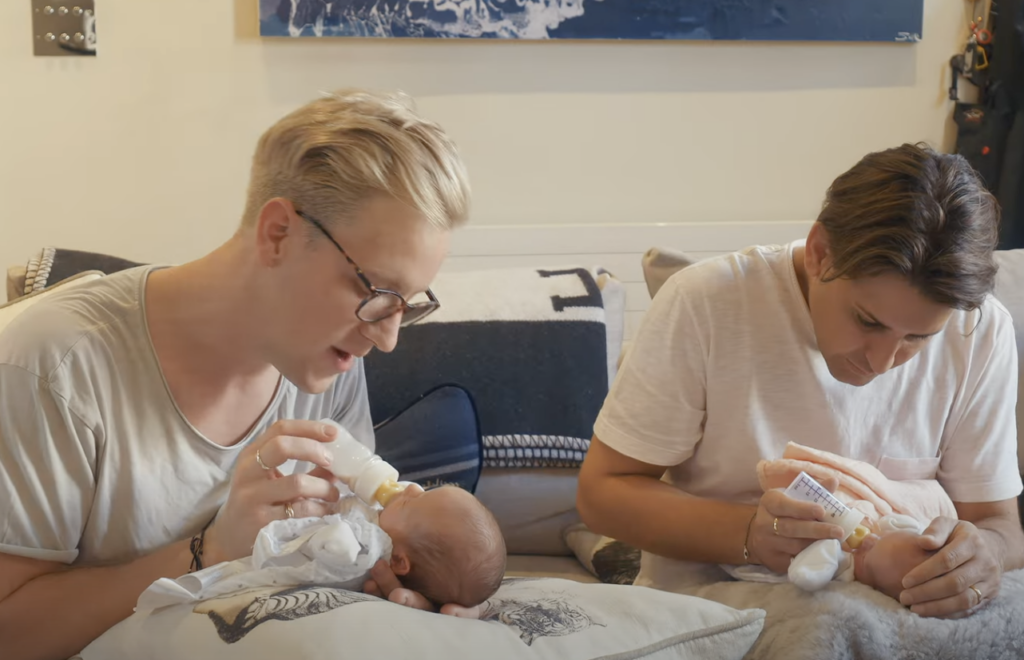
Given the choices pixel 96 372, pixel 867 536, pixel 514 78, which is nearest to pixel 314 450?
pixel 96 372

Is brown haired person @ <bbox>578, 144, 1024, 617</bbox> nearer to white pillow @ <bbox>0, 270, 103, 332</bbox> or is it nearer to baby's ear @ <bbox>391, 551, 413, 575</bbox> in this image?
baby's ear @ <bbox>391, 551, 413, 575</bbox>

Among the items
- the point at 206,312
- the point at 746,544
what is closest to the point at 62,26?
the point at 206,312

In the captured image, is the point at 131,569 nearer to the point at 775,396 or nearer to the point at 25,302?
the point at 25,302

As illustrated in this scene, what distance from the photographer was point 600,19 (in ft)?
9.12

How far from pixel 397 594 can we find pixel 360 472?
0.18 metres

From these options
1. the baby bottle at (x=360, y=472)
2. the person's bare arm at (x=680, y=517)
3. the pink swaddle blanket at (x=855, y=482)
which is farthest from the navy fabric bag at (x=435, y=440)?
the pink swaddle blanket at (x=855, y=482)

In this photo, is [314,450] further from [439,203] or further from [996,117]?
[996,117]

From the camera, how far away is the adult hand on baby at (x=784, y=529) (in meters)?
1.41

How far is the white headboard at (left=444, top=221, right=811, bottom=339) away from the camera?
2836mm

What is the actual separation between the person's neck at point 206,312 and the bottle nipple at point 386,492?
0.80 ft

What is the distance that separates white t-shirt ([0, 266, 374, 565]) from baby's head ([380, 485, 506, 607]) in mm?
272

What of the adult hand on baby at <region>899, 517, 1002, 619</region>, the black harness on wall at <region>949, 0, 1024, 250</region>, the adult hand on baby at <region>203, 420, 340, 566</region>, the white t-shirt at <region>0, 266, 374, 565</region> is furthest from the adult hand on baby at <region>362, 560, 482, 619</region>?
the black harness on wall at <region>949, 0, 1024, 250</region>

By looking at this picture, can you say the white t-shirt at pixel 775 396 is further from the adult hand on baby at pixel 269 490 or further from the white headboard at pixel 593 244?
the white headboard at pixel 593 244

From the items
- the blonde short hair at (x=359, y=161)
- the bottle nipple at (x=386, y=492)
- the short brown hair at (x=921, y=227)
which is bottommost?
the bottle nipple at (x=386, y=492)
